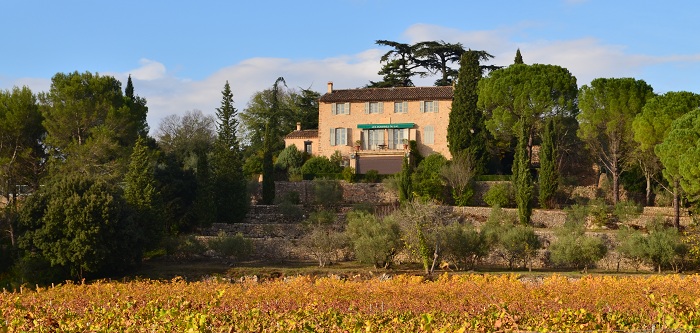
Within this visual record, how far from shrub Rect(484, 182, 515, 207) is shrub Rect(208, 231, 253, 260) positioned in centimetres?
1380

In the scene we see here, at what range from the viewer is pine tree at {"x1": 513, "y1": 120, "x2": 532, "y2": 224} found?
4128 cm

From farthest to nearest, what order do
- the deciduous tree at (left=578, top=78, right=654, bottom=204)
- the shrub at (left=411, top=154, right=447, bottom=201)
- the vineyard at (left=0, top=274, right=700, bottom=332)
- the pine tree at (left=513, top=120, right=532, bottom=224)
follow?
the shrub at (left=411, top=154, right=447, bottom=201) < the deciduous tree at (left=578, top=78, right=654, bottom=204) < the pine tree at (left=513, top=120, right=532, bottom=224) < the vineyard at (left=0, top=274, right=700, bottom=332)

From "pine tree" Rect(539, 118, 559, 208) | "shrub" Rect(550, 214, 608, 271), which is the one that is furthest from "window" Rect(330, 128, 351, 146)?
"shrub" Rect(550, 214, 608, 271)

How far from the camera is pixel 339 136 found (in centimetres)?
5419

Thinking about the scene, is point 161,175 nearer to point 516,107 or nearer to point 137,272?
point 137,272

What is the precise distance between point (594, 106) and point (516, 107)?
14.1ft

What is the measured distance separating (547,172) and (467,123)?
6.48m

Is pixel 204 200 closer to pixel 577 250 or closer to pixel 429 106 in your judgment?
pixel 429 106

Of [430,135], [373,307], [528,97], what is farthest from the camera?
[430,135]

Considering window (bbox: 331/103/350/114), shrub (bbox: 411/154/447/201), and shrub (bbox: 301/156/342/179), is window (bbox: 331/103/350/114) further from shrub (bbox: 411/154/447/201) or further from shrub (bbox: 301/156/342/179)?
shrub (bbox: 411/154/447/201)

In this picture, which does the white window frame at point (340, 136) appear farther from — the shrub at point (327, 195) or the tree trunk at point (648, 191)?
the tree trunk at point (648, 191)

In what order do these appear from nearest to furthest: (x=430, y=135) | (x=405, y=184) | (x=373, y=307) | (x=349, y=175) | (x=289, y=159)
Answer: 1. (x=373, y=307)
2. (x=405, y=184)
3. (x=349, y=175)
4. (x=289, y=159)
5. (x=430, y=135)

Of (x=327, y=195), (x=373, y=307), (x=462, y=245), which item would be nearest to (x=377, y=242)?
(x=462, y=245)

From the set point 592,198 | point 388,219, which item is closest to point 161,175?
point 388,219
